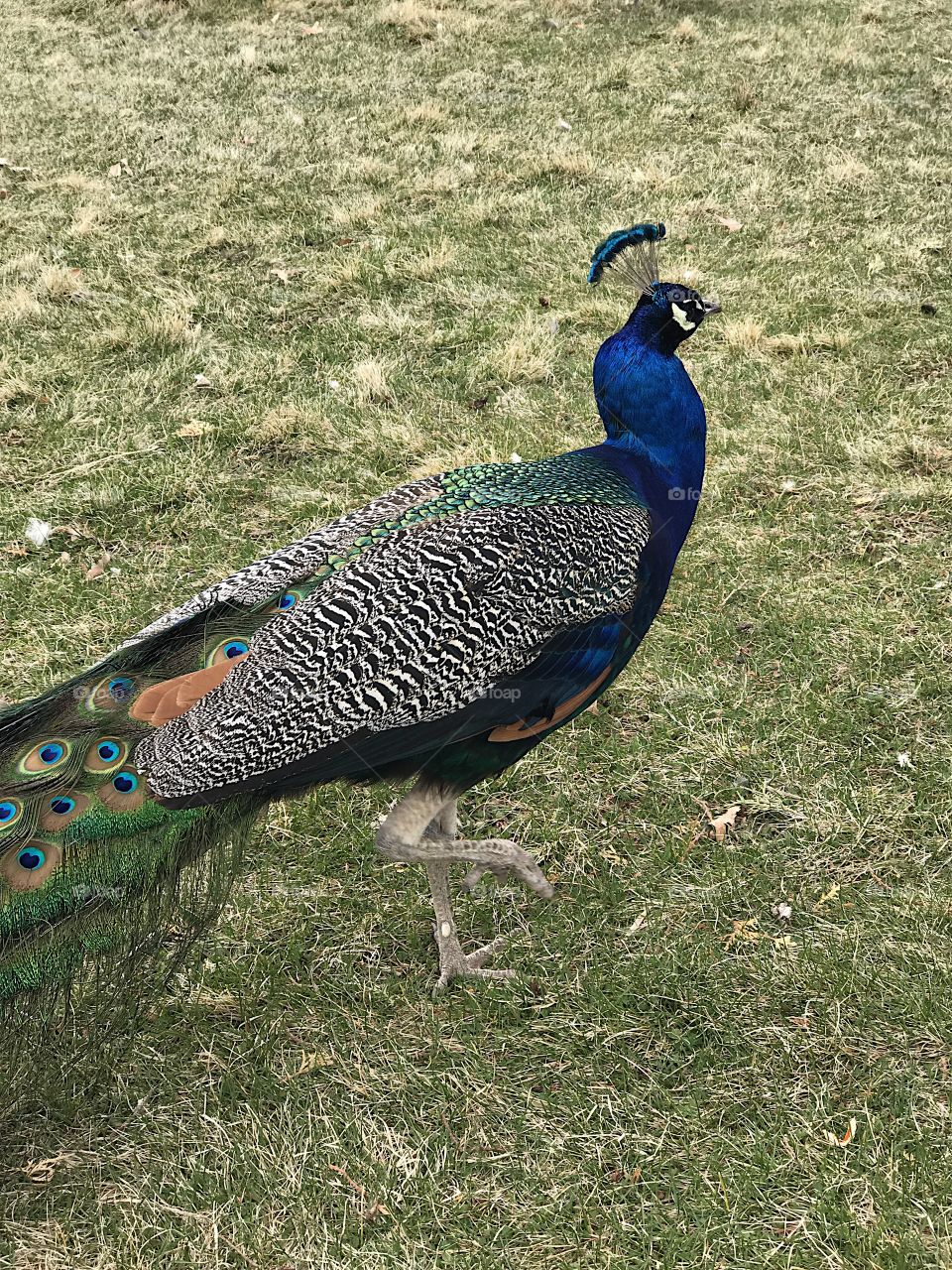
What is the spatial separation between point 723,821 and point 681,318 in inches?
59.9

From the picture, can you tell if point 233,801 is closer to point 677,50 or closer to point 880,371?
point 880,371

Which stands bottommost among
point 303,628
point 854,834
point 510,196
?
point 854,834

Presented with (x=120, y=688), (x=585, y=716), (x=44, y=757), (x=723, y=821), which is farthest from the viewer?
(x=585, y=716)

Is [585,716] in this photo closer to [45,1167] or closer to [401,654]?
[401,654]

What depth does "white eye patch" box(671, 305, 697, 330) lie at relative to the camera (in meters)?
2.85

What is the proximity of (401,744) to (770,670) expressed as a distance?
1873 millimetres

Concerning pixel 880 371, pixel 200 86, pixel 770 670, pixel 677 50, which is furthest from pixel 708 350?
pixel 200 86

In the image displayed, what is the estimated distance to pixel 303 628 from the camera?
2418mm

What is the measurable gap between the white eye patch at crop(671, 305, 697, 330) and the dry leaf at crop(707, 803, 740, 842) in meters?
1.48

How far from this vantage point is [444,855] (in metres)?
2.67

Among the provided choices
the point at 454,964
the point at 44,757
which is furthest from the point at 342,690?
the point at 454,964

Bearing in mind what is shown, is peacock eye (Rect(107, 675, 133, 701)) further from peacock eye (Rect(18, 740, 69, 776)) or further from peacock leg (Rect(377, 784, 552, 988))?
peacock leg (Rect(377, 784, 552, 988))

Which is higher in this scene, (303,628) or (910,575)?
(303,628)

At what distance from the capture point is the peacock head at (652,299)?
285 centimetres
